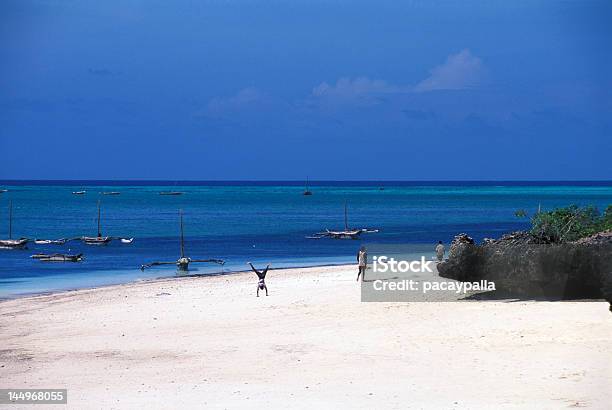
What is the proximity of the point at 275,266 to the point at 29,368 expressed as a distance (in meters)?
31.5

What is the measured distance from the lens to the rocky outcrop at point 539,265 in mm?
21516

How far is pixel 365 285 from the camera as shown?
91.0 feet

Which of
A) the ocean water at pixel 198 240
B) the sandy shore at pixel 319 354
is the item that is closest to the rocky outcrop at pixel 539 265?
the sandy shore at pixel 319 354

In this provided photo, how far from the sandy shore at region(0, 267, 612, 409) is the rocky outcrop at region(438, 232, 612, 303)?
90 centimetres

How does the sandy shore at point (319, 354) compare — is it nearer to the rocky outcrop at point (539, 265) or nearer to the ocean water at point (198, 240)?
the rocky outcrop at point (539, 265)

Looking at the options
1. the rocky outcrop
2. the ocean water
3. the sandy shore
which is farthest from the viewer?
the ocean water

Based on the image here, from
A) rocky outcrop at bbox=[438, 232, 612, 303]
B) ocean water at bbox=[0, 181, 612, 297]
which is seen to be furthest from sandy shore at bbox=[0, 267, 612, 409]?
ocean water at bbox=[0, 181, 612, 297]

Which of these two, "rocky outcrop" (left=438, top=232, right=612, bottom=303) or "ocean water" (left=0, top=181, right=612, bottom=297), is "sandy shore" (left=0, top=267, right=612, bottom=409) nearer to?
A: "rocky outcrop" (left=438, top=232, right=612, bottom=303)

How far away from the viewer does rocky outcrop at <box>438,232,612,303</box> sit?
2152cm

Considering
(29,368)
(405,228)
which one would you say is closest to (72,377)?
(29,368)

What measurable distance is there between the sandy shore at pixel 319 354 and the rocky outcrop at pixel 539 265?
897mm

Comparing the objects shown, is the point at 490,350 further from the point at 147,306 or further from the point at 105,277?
the point at 105,277

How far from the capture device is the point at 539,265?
22.3m

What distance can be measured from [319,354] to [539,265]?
7.77 m
